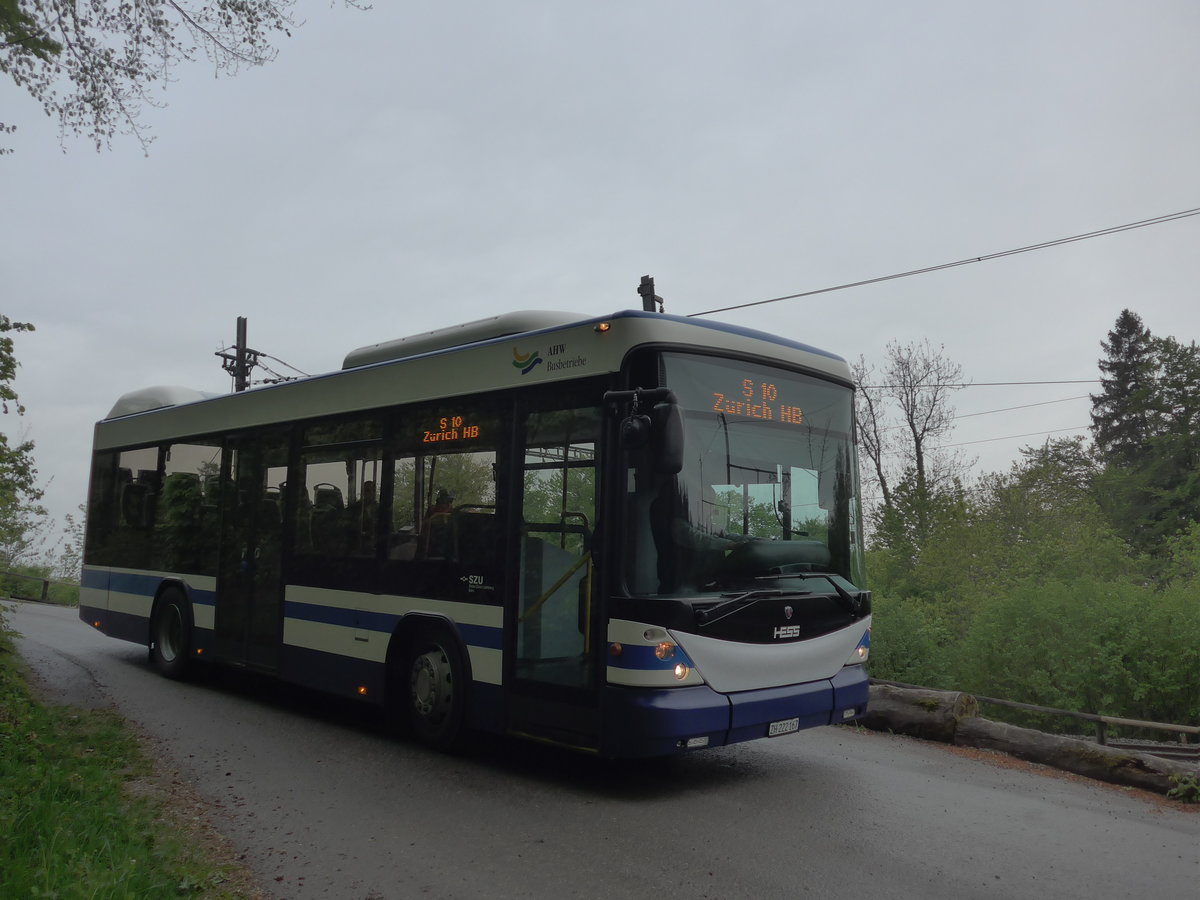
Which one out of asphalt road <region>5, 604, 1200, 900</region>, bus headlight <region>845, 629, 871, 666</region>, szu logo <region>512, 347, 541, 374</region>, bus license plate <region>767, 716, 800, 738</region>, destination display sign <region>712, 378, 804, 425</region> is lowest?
asphalt road <region>5, 604, 1200, 900</region>

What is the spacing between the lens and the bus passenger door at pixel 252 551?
10102 millimetres

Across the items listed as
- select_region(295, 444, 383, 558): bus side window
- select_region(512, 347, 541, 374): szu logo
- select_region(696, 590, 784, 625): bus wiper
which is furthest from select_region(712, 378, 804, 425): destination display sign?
select_region(295, 444, 383, 558): bus side window

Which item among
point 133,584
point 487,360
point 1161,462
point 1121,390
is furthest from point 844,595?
point 1121,390

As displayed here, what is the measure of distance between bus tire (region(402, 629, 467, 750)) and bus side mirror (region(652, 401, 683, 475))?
270 cm

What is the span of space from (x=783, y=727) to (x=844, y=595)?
45.4 inches

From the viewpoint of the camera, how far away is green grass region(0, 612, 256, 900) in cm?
413

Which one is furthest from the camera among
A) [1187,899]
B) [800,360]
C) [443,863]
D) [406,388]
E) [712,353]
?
[406,388]

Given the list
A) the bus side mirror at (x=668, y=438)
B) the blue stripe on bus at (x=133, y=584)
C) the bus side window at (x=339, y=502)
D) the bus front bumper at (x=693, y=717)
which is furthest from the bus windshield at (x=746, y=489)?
the blue stripe on bus at (x=133, y=584)

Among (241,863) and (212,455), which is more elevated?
(212,455)

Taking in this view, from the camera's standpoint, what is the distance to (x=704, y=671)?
6.34 m

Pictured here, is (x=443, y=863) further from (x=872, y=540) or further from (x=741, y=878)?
(x=872, y=540)

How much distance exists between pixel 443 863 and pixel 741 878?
1651mm

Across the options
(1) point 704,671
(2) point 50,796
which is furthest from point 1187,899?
(2) point 50,796

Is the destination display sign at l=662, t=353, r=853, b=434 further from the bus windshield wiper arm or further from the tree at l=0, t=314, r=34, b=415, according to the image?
the tree at l=0, t=314, r=34, b=415
